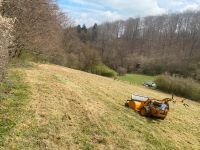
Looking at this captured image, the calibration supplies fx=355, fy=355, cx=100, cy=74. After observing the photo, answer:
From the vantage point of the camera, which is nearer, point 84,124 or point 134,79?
point 84,124

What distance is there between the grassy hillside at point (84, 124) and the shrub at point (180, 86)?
26.5 metres

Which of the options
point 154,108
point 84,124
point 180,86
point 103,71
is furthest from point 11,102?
point 103,71

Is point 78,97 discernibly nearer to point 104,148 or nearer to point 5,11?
point 104,148

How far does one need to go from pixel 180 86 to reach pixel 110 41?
72284mm

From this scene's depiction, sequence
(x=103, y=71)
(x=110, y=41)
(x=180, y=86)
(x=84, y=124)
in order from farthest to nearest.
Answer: (x=110, y=41) < (x=103, y=71) < (x=180, y=86) < (x=84, y=124)

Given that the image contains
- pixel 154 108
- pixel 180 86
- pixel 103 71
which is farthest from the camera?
pixel 103 71

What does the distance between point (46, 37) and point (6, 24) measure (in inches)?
766

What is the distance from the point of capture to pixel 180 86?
187 feet

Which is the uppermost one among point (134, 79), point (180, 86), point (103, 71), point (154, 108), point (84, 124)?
point (154, 108)

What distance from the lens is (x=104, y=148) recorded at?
61.7 ft

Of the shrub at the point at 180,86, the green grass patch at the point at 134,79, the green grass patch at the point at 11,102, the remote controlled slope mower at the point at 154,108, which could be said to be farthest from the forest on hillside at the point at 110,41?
the shrub at the point at 180,86

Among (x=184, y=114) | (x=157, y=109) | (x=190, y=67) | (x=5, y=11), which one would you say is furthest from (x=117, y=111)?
(x=190, y=67)

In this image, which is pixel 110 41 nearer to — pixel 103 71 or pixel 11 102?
pixel 103 71

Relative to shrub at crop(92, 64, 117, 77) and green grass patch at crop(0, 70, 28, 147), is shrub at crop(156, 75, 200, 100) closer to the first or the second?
shrub at crop(92, 64, 117, 77)
